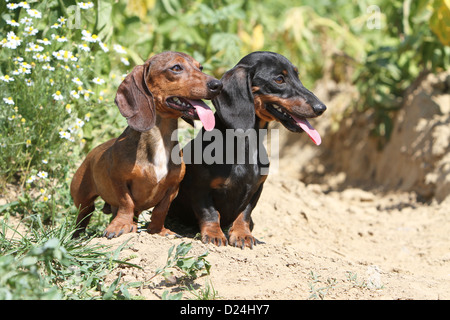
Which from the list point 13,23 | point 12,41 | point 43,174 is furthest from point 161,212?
point 13,23

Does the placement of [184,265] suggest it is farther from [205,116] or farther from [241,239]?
[205,116]

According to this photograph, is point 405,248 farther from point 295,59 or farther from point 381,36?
point 381,36

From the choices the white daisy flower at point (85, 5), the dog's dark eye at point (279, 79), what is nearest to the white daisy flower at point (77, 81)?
the white daisy flower at point (85, 5)

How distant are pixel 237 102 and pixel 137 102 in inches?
28.3

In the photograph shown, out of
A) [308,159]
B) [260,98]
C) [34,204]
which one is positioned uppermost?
[260,98]

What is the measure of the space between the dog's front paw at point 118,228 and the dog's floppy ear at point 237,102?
0.94 meters

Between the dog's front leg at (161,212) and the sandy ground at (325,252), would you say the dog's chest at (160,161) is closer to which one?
the dog's front leg at (161,212)

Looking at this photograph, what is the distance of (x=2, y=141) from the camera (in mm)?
4895

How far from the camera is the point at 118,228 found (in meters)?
4.00

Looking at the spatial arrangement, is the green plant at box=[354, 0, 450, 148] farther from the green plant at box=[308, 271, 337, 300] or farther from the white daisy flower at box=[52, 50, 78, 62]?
the green plant at box=[308, 271, 337, 300]

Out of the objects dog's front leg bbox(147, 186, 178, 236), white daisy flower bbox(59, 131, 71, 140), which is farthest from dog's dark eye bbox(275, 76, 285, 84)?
white daisy flower bbox(59, 131, 71, 140)

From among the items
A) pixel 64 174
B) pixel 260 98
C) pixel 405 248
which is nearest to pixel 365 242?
pixel 405 248
